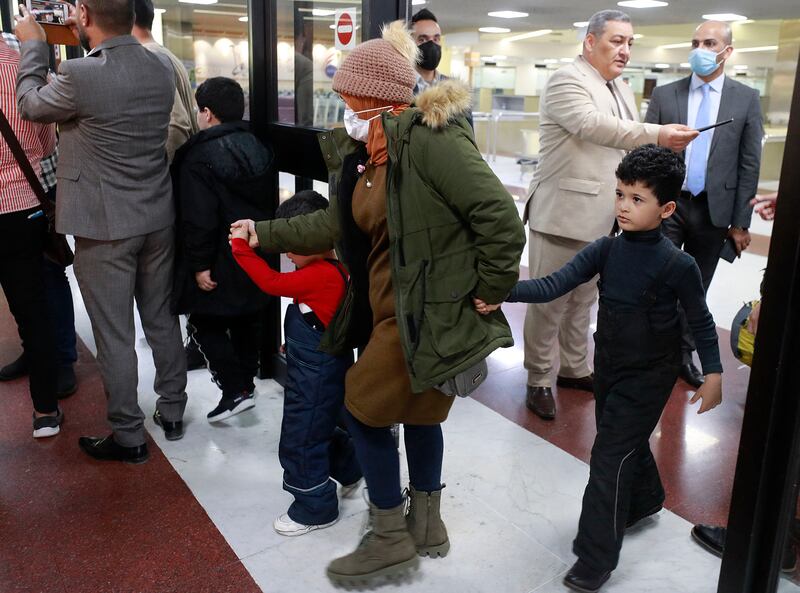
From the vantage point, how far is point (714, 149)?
10.5 feet

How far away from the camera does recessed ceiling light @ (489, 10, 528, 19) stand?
12.0 metres

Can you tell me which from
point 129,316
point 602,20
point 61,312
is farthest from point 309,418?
point 602,20

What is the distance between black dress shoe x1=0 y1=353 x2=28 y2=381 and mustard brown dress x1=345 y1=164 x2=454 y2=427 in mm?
2201

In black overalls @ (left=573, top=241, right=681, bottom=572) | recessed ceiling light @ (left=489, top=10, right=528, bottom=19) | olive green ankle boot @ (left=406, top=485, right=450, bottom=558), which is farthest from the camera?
recessed ceiling light @ (left=489, top=10, right=528, bottom=19)

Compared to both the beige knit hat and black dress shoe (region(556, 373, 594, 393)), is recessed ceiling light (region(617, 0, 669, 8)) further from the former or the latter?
the beige knit hat

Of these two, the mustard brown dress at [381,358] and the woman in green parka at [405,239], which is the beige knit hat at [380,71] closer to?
the woman in green parka at [405,239]

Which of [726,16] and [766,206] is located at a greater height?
[726,16]

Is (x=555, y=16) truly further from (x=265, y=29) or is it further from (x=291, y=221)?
(x=291, y=221)

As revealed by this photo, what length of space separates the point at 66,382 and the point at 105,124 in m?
1.43

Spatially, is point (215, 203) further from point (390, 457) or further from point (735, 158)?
point (735, 158)

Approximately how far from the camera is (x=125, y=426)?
266 cm

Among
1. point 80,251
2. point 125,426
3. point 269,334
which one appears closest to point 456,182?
point 80,251

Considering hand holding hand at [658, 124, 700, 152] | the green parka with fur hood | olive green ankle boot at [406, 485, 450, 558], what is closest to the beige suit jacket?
hand holding hand at [658, 124, 700, 152]

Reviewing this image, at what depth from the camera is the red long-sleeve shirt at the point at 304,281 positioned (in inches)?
81.7
